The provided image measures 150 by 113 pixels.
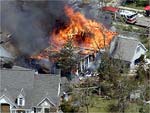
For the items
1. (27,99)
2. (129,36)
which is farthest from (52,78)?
(129,36)

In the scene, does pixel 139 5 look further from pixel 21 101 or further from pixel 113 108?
pixel 21 101

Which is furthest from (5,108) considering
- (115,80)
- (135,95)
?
(135,95)

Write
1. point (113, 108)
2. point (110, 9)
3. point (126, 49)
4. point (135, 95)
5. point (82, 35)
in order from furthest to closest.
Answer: point (110, 9)
point (82, 35)
point (126, 49)
point (135, 95)
point (113, 108)

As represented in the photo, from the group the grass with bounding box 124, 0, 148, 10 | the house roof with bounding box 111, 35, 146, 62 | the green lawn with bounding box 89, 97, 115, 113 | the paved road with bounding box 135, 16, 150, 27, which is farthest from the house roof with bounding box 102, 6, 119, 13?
the green lawn with bounding box 89, 97, 115, 113

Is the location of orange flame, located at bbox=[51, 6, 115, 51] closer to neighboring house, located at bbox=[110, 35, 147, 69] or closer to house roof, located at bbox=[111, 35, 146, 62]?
neighboring house, located at bbox=[110, 35, 147, 69]

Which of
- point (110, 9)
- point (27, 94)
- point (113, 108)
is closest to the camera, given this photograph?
point (27, 94)

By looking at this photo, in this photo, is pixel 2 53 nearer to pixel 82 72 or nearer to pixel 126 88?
pixel 82 72
